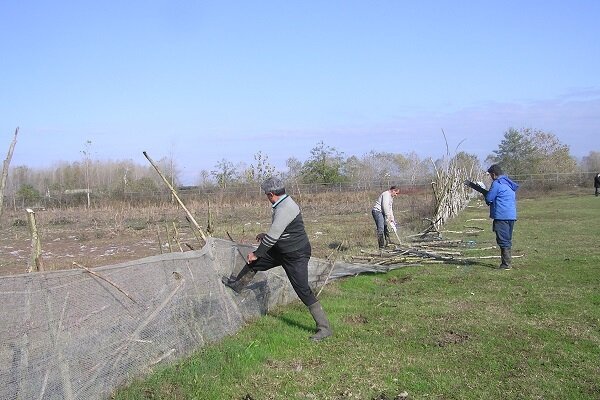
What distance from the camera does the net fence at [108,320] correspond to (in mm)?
4039

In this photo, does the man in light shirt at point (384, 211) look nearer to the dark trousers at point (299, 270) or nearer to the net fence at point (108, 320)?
the net fence at point (108, 320)

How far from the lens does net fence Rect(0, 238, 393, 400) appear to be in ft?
13.3

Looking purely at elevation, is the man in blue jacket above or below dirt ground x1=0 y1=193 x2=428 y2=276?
above

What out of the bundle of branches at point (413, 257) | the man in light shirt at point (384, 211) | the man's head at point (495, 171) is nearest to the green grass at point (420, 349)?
the man's head at point (495, 171)

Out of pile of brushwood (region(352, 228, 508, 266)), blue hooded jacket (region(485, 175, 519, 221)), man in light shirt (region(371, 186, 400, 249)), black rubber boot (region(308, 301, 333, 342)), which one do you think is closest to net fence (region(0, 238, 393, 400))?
black rubber boot (region(308, 301, 333, 342))

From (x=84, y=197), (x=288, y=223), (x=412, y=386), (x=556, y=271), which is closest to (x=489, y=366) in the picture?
(x=412, y=386)

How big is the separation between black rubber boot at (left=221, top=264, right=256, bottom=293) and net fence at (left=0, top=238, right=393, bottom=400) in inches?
3.1

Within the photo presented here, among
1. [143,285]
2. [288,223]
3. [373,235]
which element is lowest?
[373,235]

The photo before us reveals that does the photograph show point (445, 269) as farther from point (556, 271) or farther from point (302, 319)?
point (302, 319)

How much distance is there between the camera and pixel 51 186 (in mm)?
55719

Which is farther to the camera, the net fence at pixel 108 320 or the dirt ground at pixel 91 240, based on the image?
the dirt ground at pixel 91 240

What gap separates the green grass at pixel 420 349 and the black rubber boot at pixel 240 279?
0.52 m

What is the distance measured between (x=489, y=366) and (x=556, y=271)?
5.48m

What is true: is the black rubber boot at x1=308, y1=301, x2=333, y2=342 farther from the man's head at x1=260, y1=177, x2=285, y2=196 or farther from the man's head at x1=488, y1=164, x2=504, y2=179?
the man's head at x1=488, y1=164, x2=504, y2=179
